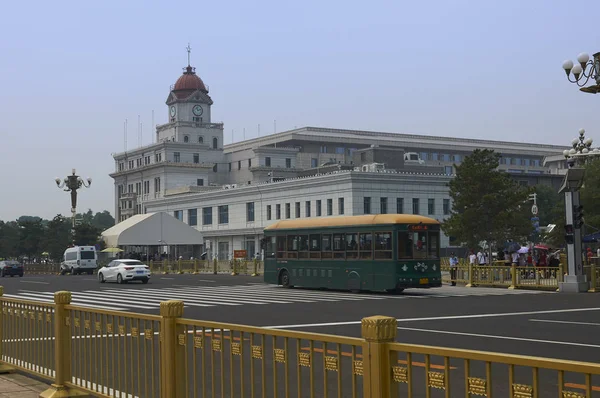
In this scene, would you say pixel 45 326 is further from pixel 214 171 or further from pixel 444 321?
pixel 214 171

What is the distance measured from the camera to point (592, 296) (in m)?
30.4

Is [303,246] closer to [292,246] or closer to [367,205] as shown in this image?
[292,246]

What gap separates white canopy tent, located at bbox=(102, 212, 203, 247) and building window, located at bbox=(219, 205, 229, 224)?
24691 millimetres

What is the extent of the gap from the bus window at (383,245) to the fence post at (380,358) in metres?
25.9

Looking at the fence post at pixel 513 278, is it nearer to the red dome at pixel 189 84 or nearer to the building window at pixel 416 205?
the building window at pixel 416 205

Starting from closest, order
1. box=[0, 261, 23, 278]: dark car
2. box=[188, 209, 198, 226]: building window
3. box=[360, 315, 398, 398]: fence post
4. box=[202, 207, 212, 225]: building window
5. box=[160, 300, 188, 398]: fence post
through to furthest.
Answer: box=[360, 315, 398, 398]: fence post < box=[160, 300, 188, 398]: fence post < box=[0, 261, 23, 278]: dark car < box=[202, 207, 212, 225]: building window < box=[188, 209, 198, 226]: building window

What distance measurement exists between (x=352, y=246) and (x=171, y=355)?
25.2 m

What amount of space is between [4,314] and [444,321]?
11034mm

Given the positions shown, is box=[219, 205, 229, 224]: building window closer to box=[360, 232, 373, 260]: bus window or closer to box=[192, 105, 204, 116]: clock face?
box=[192, 105, 204, 116]: clock face

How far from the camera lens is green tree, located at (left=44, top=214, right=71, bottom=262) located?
9525 centimetres

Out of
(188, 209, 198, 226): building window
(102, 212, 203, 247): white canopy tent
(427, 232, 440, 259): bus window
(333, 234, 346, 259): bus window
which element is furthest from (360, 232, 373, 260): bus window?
(188, 209, 198, 226): building window

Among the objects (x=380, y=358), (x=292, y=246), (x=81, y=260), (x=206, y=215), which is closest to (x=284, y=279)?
(x=292, y=246)

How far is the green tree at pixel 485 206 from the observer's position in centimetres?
5488

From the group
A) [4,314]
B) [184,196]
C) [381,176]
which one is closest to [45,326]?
[4,314]
